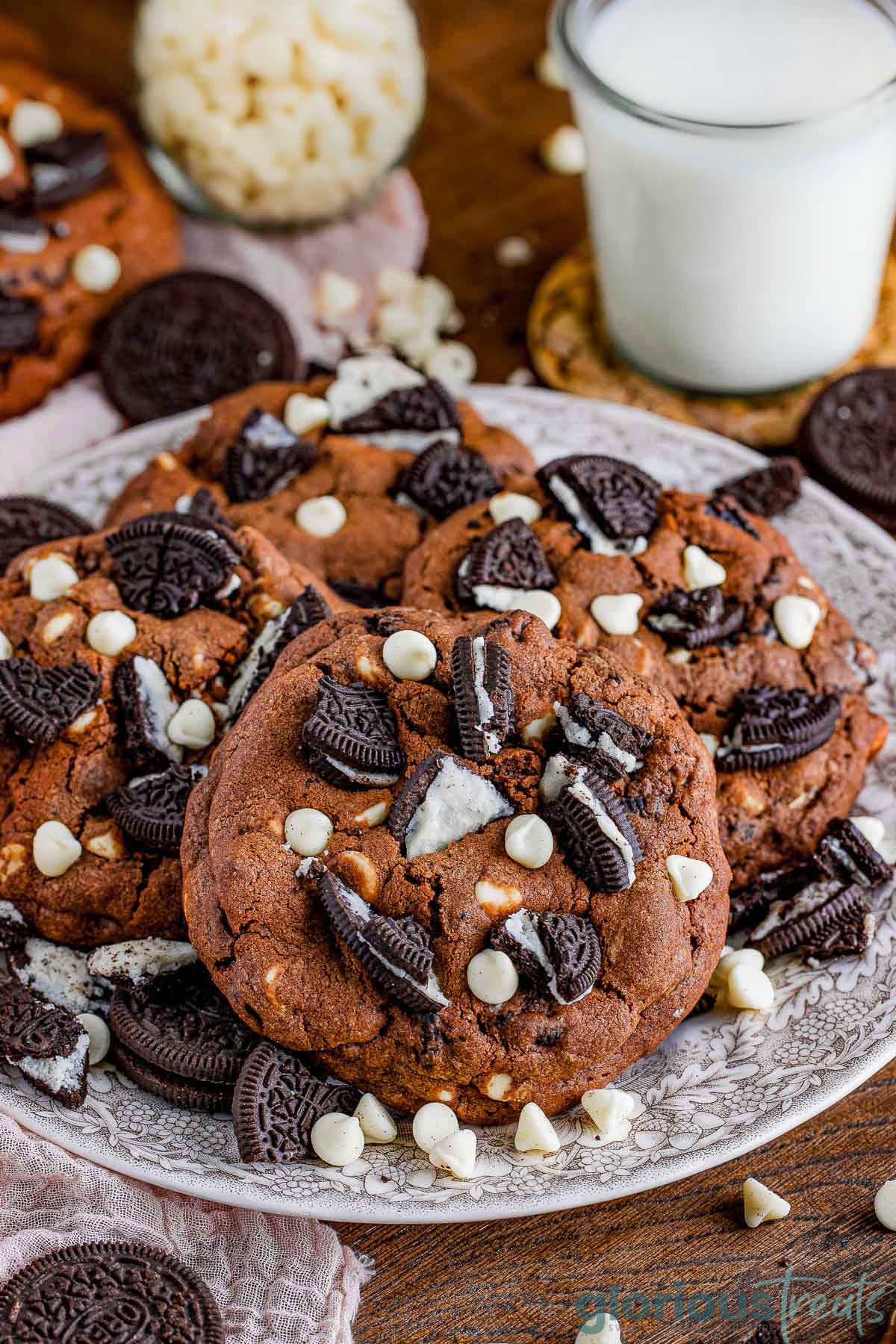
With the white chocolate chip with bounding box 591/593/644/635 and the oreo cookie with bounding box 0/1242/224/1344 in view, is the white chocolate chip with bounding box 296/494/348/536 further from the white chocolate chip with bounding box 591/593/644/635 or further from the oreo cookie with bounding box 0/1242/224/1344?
the oreo cookie with bounding box 0/1242/224/1344

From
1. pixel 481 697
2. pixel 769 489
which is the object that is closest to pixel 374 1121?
pixel 481 697

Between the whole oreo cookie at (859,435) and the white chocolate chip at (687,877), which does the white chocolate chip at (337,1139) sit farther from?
the whole oreo cookie at (859,435)

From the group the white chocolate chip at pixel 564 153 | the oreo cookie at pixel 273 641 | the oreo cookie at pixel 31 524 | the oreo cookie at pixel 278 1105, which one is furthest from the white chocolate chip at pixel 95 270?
the oreo cookie at pixel 278 1105

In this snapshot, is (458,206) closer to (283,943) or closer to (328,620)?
(328,620)

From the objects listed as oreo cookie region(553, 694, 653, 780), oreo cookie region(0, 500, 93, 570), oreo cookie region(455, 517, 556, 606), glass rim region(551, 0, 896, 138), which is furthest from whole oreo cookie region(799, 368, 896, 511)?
oreo cookie region(0, 500, 93, 570)

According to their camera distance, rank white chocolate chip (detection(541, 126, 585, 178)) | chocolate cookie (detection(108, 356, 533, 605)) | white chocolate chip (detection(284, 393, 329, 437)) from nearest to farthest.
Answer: chocolate cookie (detection(108, 356, 533, 605)), white chocolate chip (detection(284, 393, 329, 437)), white chocolate chip (detection(541, 126, 585, 178))

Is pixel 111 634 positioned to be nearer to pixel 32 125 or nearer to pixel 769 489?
pixel 769 489
